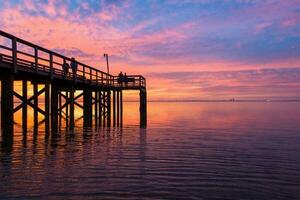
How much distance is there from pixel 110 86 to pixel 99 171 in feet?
79.6

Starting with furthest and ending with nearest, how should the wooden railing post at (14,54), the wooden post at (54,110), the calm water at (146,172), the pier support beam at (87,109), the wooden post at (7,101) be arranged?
the pier support beam at (87,109) < the wooden post at (54,110) < the wooden post at (7,101) < the wooden railing post at (14,54) < the calm water at (146,172)

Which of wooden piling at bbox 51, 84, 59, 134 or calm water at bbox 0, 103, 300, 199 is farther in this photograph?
wooden piling at bbox 51, 84, 59, 134

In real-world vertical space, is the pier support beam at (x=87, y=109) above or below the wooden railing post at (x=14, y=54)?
below

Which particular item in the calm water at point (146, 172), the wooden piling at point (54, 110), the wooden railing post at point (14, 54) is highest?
the wooden railing post at point (14, 54)

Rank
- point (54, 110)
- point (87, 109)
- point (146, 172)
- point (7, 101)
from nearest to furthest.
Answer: point (146, 172), point (7, 101), point (54, 110), point (87, 109)

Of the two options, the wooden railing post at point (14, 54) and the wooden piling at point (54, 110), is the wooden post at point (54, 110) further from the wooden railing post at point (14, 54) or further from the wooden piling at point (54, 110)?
the wooden railing post at point (14, 54)

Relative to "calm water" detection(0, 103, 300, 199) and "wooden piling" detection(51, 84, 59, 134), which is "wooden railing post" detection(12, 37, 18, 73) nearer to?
"calm water" detection(0, 103, 300, 199)

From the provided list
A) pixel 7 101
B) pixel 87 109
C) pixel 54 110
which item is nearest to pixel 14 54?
pixel 7 101

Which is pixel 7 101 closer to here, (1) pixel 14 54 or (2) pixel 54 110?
(1) pixel 14 54

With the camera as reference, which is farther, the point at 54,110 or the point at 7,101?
the point at 54,110

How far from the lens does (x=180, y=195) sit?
8406mm

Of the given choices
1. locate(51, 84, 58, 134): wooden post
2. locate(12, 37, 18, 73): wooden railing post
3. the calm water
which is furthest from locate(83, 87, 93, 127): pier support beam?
locate(12, 37, 18, 73): wooden railing post

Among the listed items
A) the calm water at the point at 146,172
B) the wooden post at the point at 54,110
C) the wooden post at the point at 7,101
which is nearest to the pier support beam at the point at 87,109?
the wooden post at the point at 54,110

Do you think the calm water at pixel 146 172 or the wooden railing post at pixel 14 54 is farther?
the wooden railing post at pixel 14 54
